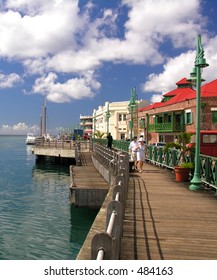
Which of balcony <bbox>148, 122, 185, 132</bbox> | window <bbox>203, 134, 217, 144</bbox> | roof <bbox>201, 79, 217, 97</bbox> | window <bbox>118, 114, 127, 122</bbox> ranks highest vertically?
roof <bbox>201, 79, 217, 97</bbox>

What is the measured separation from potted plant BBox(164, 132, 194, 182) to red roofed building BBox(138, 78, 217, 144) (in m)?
17.5

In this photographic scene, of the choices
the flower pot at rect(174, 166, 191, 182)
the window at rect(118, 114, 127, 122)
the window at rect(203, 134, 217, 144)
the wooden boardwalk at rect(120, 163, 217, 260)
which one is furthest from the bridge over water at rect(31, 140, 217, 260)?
the window at rect(118, 114, 127, 122)

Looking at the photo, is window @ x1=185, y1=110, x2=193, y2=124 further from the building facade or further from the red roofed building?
the building facade

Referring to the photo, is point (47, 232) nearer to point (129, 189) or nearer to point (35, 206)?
point (129, 189)

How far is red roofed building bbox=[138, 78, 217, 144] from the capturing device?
36.9m

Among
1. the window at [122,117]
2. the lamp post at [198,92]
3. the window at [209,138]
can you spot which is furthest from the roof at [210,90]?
the window at [122,117]

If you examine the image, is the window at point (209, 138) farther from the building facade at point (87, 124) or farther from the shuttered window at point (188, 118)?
the building facade at point (87, 124)


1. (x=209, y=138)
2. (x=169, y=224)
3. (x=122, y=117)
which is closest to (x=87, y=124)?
(x=122, y=117)

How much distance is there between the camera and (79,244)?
12711 mm

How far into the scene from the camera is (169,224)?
7656 mm

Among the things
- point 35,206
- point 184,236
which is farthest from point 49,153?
point 184,236

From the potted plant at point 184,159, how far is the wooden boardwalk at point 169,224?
1.53 meters
